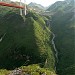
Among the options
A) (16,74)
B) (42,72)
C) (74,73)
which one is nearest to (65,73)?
(74,73)

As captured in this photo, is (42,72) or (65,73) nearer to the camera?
(42,72)

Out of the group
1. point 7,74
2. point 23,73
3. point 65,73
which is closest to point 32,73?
point 23,73

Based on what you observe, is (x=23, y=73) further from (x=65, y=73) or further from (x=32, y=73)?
(x=65, y=73)

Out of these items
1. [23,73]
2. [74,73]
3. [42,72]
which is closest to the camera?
[23,73]

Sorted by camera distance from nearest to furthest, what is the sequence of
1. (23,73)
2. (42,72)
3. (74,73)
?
(23,73) < (42,72) < (74,73)

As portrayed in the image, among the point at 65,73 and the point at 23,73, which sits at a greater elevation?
the point at 23,73

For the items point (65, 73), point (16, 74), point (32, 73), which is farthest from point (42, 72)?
point (65, 73)

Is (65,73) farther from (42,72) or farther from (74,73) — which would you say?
(42,72)

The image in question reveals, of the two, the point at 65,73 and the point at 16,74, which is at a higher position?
the point at 16,74
